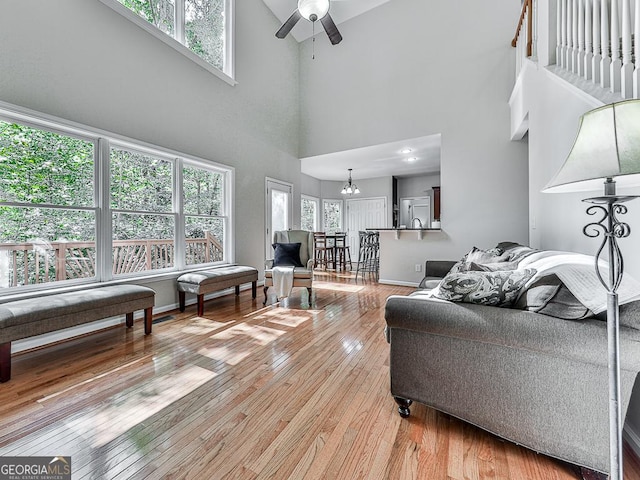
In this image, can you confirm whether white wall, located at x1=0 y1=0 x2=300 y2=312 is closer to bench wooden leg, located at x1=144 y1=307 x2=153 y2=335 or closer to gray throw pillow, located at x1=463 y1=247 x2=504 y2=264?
bench wooden leg, located at x1=144 y1=307 x2=153 y2=335

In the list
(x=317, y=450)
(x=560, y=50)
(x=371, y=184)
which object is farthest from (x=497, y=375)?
(x=371, y=184)

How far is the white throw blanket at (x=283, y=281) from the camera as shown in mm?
3869

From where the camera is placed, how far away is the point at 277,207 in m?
5.73

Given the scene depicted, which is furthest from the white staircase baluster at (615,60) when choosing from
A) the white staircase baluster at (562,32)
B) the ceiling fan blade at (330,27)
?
the ceiling fan blade at (330,27)

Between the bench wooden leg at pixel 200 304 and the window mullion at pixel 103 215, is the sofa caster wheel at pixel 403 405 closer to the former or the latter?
the bench wooden leg at pixel 200 304

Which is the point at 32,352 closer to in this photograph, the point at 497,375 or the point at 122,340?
the point at 122,340

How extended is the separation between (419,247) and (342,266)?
2749 millimetres

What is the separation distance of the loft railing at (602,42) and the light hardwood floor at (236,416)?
6.28ft

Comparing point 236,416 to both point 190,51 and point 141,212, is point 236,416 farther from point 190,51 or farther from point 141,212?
point 190,51

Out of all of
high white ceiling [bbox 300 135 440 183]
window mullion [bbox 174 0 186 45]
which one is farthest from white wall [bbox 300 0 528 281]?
window mullion [bbox 174 0 186 45]

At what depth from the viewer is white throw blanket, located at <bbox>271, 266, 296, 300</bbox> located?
3.87m

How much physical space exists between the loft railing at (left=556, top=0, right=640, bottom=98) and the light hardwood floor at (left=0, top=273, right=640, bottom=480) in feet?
6.28

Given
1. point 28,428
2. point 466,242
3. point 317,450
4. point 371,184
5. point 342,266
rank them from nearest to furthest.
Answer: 1. point 317,450
2. point 28,428
3. point 466,242
4. point 342,266
5. point 371,184

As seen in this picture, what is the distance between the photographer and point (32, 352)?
2408mm
